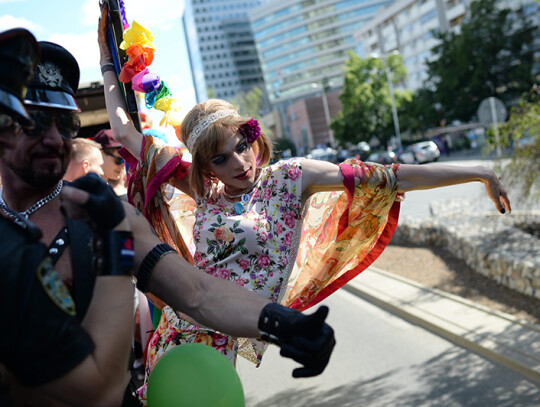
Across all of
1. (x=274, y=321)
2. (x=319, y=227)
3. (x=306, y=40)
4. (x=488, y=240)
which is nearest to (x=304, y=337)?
(x=274, y=321)

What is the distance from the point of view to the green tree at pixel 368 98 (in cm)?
4488

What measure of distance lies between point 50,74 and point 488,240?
25.1 ft

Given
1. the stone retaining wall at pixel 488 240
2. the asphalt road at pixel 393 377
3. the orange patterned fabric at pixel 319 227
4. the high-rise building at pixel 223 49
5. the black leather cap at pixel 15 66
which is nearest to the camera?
the black leather cap at pixel 15 66

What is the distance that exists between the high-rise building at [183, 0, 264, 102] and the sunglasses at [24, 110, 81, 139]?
14706 cm

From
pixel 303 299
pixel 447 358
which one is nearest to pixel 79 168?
pixel 303 299

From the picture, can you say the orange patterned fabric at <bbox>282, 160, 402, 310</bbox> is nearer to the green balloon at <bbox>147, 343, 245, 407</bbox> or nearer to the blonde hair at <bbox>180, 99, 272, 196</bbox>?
the blonde hair at <bbox>180, 99, 272, 196</bbox>

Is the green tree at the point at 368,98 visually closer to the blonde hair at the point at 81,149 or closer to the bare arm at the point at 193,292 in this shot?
the blonde hair at the point at 81,149

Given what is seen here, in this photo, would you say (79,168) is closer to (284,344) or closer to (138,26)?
(138,26)

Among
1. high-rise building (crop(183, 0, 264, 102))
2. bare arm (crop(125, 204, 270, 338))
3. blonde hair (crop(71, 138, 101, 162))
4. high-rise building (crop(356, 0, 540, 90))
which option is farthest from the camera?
high-rise building (crop(183, 0, 264, 102))

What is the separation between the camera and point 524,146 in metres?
8.25

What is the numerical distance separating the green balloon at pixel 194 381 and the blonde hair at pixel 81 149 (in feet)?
8.66

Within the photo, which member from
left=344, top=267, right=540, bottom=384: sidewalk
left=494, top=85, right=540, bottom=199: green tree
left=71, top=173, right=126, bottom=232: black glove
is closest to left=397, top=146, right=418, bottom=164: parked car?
left=494, top=85, right=540, bottom=199: green tree

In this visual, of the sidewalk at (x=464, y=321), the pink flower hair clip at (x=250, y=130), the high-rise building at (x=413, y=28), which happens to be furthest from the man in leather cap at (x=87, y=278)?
the high-rise building at (x=413, y=28)

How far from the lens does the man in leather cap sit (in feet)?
4.24
